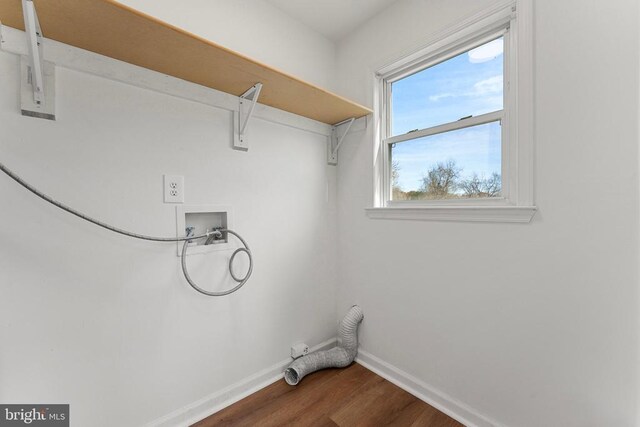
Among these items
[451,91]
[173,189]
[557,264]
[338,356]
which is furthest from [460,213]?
[173,189]

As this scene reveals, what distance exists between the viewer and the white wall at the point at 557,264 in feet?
3.12

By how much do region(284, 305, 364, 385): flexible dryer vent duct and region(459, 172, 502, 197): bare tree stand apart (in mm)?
1061

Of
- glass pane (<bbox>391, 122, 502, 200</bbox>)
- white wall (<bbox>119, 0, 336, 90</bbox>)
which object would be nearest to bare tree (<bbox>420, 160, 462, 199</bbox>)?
glass pane (<bbox>391, 122, 502, 200</bbox>)

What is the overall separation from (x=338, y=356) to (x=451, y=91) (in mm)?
1786

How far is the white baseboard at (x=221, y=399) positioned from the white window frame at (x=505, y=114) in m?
1.25

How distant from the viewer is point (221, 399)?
4.75 ft

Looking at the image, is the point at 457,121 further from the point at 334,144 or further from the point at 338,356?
the point at 338,356

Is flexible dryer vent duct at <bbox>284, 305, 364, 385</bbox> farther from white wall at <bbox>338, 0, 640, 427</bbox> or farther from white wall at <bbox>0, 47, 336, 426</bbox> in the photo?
white wall at <bbox>338, 0, 640, 427</bbox>

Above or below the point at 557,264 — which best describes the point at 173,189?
above

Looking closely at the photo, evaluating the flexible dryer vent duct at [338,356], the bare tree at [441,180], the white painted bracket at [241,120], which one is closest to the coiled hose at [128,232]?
the white painted bracket at [241,120]

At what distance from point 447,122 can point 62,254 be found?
191 centimetres

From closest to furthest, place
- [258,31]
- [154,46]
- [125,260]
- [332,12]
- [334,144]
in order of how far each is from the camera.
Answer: [154,46] → [125,260] → [258,31] → [332,12] → [334,144]

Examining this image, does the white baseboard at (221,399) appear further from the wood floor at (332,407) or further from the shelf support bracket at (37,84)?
the shelf support bracket at (37,84)

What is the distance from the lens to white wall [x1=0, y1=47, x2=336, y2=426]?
98 centimetres
